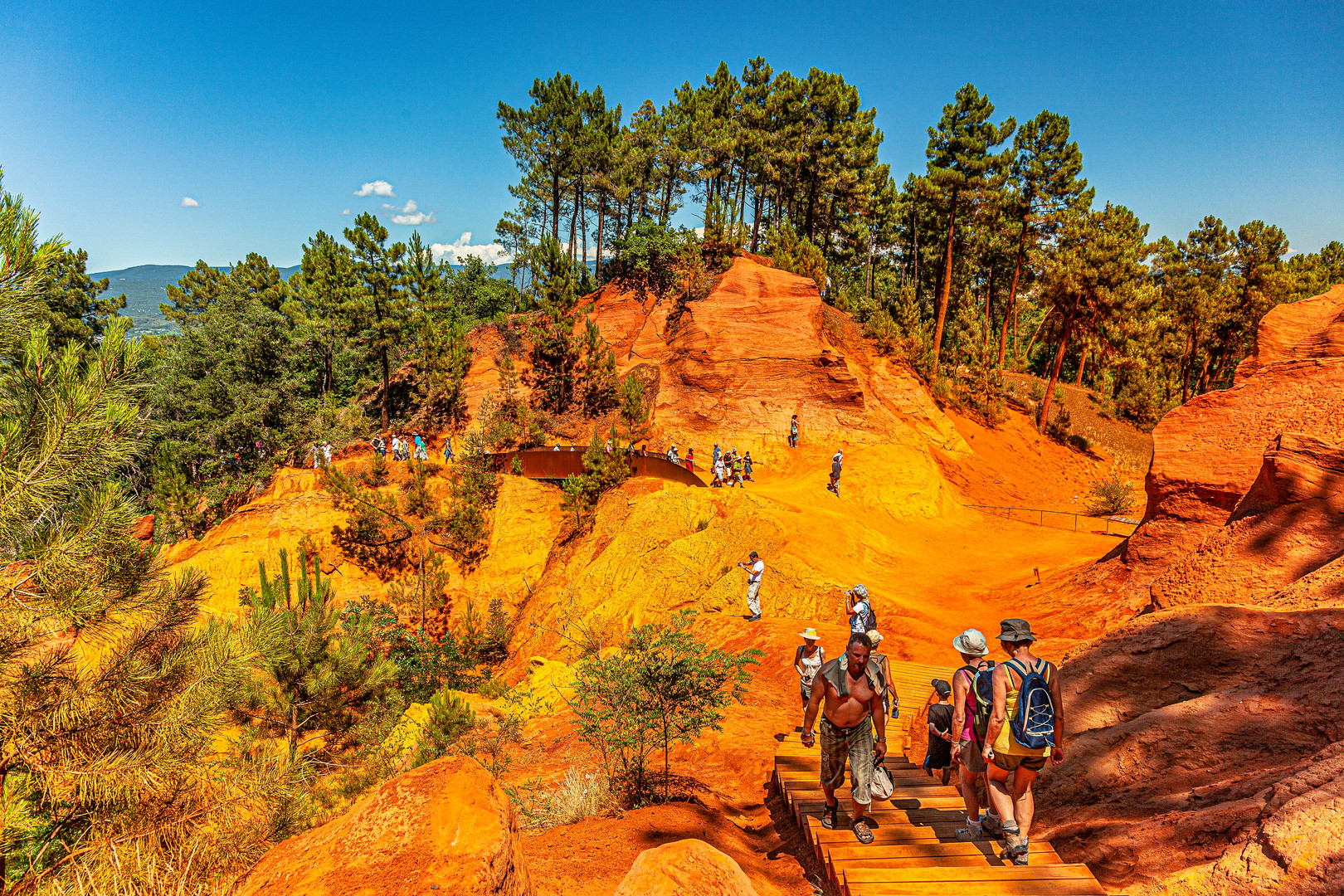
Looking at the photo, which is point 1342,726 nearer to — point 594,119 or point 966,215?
point 966,215

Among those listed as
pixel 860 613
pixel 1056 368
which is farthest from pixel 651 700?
pixel 1056 368

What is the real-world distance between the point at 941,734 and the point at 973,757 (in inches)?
41.7

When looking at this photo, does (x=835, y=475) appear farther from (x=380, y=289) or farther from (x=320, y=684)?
(x=380, y=289)

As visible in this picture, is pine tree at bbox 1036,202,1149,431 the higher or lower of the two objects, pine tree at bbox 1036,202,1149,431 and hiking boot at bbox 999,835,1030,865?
the higher

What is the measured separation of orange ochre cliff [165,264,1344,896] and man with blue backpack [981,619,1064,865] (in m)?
0.50

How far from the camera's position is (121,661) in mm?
5133

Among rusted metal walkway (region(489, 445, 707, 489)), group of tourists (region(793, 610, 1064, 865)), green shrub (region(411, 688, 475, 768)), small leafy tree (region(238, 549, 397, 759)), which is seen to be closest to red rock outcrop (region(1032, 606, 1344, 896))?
group of tourists (region(793, 610, 1064, 865))

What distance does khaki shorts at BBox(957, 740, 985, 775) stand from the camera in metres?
4.76

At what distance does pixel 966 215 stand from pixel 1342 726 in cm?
3532

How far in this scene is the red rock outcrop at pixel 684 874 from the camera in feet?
10.1

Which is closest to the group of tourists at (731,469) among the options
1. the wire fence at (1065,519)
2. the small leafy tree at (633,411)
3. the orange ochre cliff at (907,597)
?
the orange ochre cliff at (907,597)

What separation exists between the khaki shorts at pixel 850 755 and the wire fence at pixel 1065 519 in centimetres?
2050

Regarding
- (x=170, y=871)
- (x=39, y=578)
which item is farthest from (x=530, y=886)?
(x=39, y=578)

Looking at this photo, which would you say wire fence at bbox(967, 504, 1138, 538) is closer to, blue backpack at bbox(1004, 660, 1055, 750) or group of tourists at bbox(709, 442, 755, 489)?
group of tourists at bbox(709, 442, 755, 489)
